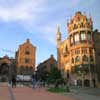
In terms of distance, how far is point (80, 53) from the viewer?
67938 millimetres

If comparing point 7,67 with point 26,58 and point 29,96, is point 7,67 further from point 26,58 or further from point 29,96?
point 29,96

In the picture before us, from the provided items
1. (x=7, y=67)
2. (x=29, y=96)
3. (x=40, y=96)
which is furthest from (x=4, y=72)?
(x=29, y=96)

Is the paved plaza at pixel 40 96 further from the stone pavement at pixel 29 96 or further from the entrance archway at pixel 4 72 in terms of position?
the entrance archway at pixel 4 72

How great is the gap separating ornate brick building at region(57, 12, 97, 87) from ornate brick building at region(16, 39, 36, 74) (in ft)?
86.8

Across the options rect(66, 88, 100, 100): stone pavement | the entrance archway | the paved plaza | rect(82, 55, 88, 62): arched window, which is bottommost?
rect(66, 88, 100, 100): stone pavement

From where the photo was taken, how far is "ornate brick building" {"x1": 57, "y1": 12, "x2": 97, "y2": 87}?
6519cm

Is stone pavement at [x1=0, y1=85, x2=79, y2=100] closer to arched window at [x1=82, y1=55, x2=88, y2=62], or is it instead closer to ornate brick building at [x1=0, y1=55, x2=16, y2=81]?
arched window at [x1=82, y1=55, x2=88, y2=62]

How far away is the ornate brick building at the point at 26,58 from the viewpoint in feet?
323

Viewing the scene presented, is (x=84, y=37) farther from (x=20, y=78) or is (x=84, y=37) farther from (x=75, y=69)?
(x=20, y=78)

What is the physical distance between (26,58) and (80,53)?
3935cm

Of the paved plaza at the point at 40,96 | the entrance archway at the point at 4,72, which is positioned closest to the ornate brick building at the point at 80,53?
the paved plaza at the point at 40,96

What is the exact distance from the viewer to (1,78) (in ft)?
349

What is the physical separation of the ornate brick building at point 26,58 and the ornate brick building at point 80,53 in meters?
26.4

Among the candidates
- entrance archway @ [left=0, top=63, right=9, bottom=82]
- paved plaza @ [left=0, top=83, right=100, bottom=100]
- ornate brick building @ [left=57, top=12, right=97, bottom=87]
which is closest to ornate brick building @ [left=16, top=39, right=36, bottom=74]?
entrance archway @ [left=0, top=63, right=9, bottom=82]
